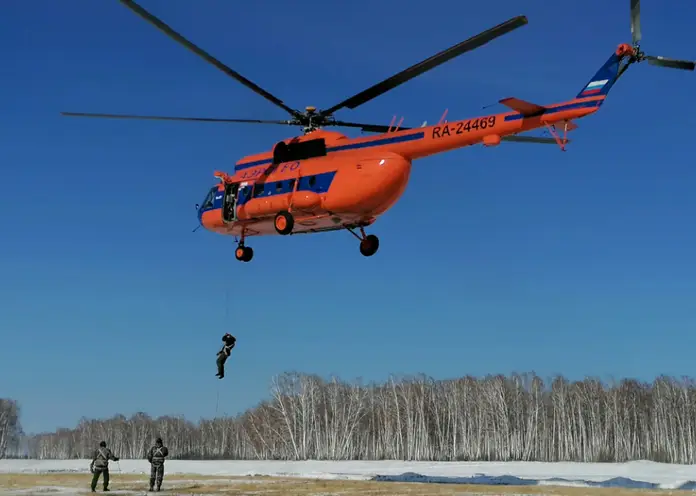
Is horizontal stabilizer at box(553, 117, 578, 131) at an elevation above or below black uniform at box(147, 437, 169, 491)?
above

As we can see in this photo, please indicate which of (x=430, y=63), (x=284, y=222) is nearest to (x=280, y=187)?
(x=284, y=222)

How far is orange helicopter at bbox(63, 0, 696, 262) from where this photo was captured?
1817 cm

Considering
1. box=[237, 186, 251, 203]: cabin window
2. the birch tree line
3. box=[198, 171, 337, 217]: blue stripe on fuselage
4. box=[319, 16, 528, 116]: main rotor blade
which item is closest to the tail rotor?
box=[319, 16, 528, 116]: main rotor blade

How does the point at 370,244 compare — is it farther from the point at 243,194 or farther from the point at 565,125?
the point at 565,125

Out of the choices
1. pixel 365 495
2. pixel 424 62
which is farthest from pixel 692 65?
pixel 365 495

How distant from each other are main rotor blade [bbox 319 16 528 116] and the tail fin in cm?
298

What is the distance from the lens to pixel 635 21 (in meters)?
17.9

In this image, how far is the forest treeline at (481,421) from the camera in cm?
7019

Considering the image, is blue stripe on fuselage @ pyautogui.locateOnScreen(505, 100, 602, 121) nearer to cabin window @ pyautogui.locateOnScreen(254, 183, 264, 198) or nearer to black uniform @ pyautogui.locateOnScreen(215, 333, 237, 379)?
cabin window @ pyautogui.locateOnScreen(254, 183, 264, 198)

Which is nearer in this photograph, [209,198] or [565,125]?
[565,125]

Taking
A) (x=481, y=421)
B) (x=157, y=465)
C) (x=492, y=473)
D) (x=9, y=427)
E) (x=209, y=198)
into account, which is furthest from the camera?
(x=9, y=427)

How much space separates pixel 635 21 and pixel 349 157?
27.6 feet

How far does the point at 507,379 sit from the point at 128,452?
189ft

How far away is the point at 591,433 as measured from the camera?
71562 mm
